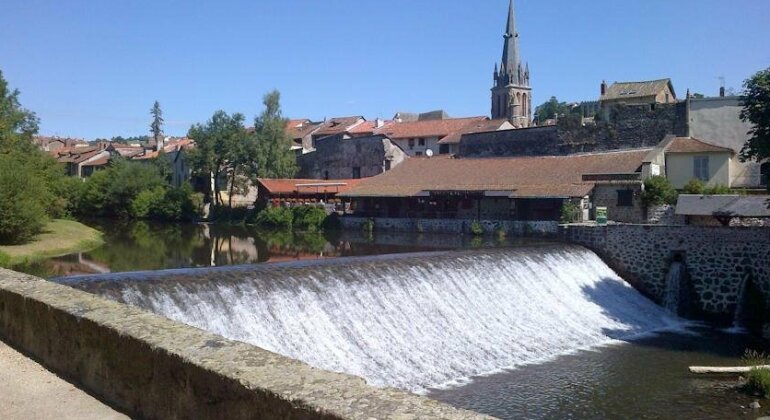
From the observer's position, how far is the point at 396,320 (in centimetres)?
1393

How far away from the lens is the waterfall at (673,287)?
20953mm

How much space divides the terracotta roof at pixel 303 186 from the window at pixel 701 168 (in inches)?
926

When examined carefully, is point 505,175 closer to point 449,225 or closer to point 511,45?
point 449,225

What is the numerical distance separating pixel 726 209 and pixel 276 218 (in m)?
29.5

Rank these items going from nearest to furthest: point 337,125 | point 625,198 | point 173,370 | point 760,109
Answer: point 173,370 → point 760,109 → point 625,198 → point 337,125

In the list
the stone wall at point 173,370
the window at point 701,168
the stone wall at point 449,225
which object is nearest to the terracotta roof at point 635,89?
the window at point 701,168

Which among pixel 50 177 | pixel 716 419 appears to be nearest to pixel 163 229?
pixel 50 177

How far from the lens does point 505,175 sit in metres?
38.3

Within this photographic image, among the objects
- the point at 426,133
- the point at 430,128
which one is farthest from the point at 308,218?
the point at 430,128

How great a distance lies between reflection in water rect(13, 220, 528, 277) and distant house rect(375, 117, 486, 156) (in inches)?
874

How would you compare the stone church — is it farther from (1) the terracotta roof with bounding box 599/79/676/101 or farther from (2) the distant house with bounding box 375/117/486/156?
(1) the terracotta roof with bounding box 599/79/676/101

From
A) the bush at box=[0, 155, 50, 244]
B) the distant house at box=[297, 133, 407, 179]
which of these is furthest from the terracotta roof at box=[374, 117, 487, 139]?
the bush at box=[0, 155, 50, 244]

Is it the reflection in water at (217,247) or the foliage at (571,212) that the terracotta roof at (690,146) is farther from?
the reflection in water at (217,247)

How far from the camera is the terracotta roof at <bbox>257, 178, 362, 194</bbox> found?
49.2m
